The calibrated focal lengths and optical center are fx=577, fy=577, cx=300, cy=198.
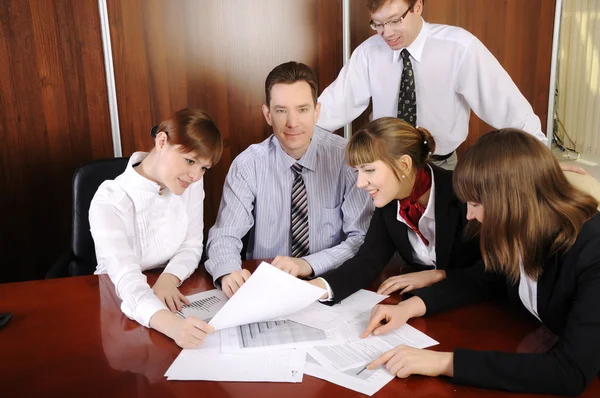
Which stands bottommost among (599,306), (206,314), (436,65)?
(206,314)

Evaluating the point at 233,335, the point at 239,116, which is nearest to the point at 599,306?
the point at 233,335

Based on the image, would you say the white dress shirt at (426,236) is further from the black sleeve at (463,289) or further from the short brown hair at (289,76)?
the short brown hair at (289,76)

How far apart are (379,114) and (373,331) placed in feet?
5.10

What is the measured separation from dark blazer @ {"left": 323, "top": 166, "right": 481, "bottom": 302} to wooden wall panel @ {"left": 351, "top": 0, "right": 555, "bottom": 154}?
154 cm

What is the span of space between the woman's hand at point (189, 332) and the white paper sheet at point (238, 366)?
2 cm

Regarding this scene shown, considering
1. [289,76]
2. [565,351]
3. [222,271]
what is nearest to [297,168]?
[289,76]

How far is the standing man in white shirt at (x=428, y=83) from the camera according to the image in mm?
2451

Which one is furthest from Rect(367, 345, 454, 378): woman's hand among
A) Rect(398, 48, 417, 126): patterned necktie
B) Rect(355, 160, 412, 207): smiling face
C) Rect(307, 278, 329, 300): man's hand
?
Rect(398, 48, 417, 126): patterned necktie

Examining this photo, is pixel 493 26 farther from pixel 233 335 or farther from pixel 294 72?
pixel 233 335

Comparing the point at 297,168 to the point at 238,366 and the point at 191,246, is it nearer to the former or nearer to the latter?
the point at 191,246

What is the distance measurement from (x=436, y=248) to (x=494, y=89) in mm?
1138

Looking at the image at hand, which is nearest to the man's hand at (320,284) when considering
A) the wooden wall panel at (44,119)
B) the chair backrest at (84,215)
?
the chair backrest at (84,215)

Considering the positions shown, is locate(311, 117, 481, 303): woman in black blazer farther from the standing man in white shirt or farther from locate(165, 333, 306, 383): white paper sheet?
the standing man in white shirt

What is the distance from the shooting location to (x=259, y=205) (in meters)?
2.04
